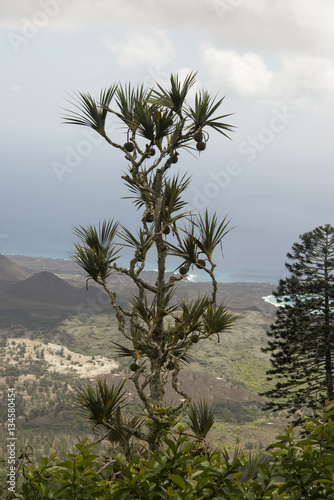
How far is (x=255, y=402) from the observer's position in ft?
133

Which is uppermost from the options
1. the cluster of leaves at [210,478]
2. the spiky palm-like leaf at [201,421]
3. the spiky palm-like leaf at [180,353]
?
the spiky palm-like leaf at [180,353]

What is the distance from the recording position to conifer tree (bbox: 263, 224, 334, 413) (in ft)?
45.9

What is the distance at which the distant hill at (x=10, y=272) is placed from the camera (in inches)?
3369

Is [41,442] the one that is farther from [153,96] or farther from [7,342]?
[153,96]

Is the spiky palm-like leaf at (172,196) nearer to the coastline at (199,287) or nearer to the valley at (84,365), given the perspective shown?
the valley at (84,365)

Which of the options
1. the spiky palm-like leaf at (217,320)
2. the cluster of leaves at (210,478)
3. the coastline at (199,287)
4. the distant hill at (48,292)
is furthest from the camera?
the distant hill at (48,292)

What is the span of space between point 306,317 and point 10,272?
268ft

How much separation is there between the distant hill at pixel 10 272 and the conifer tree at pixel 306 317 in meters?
76.1

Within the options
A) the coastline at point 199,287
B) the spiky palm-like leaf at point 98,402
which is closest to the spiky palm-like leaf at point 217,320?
the spiky palm-like leaf at point 98,402

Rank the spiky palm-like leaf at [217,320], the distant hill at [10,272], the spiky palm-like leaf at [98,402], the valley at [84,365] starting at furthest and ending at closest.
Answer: the distant hill at [10,272] < the valley at [84,365] < the spiky palm-like leaf at [217,320] < the spiky palm-like leaf at [98,402]

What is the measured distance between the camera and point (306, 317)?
14.6 meters

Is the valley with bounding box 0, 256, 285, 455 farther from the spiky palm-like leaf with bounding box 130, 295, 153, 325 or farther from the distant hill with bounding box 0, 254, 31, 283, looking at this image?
the spiky palm-like leaf with bounding box 130, 295, 153, 325

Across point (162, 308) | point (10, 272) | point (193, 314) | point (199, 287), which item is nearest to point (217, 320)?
point (193, 314)

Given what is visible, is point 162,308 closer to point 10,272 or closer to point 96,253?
point 96,253
